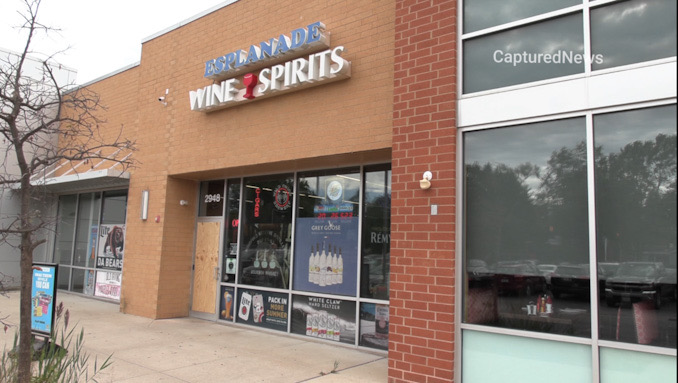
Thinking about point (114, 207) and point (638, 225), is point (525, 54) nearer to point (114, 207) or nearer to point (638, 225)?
point (638, 225)

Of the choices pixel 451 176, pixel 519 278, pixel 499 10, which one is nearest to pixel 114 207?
pixel 451 176

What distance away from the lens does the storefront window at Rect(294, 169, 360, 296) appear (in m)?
8.30

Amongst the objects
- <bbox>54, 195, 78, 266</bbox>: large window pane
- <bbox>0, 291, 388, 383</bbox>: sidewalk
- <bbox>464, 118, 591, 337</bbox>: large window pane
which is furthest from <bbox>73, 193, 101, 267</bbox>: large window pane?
<bbox>464, 118, 591, 337</bbox>: large window pane

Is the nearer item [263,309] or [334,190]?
[334,190]

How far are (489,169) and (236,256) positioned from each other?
6.05 meters

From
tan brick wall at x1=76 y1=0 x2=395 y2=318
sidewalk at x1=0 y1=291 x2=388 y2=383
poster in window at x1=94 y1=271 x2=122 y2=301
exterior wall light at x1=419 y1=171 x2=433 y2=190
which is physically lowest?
sidewalk at x1=0 y1=291 x2=388 y2=383

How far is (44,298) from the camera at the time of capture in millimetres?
7098

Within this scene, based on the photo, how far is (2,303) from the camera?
1209 cm

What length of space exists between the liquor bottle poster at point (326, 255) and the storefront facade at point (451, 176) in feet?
0.11

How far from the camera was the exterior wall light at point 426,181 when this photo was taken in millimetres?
5766

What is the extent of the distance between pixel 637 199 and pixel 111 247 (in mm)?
12455

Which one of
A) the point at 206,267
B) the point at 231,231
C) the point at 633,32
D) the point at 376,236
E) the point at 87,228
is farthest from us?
the point at 87,228

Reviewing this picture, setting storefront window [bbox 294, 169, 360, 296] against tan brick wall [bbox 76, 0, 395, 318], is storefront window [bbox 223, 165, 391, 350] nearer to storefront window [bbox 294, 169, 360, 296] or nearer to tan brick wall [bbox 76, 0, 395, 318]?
storefront window [bbox 294, 169, 360, 296]

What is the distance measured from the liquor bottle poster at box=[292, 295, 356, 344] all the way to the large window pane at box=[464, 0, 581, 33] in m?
4.66
